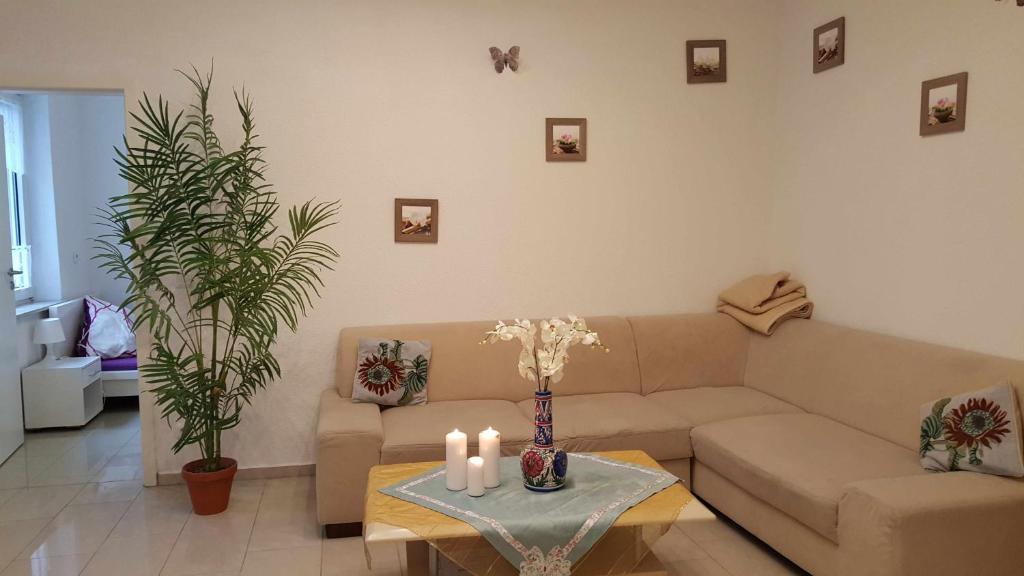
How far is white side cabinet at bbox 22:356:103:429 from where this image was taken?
4582 mm

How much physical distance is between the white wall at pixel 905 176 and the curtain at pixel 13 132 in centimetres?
505

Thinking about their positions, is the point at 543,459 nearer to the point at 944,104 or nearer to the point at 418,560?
the point at 418,560

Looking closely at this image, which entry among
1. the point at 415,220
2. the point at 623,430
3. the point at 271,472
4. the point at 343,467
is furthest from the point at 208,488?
the point at 623,430

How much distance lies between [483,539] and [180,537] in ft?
5.33

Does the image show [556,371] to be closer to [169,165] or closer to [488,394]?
[488,394]

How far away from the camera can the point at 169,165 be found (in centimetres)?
333

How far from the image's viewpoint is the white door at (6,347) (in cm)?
406

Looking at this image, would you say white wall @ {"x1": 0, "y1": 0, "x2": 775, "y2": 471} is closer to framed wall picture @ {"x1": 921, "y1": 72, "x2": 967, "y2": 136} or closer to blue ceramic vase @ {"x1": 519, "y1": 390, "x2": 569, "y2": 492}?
framed wall picture @ {"x1": 921, "y1": 72, "x2": 967, "y2": 136}

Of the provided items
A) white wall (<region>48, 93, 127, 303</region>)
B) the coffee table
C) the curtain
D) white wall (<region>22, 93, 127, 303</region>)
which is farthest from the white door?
the coffee table

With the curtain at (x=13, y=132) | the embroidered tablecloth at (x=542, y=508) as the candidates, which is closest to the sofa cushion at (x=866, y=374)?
the embroidered tablecloth at (x=542, y=508)

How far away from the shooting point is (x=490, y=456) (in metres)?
2.46

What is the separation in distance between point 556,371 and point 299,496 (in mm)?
1770

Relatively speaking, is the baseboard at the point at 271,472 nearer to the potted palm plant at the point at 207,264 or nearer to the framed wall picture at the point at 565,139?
the potted palm plant at the point at 207,264

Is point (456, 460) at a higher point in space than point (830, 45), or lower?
lower
